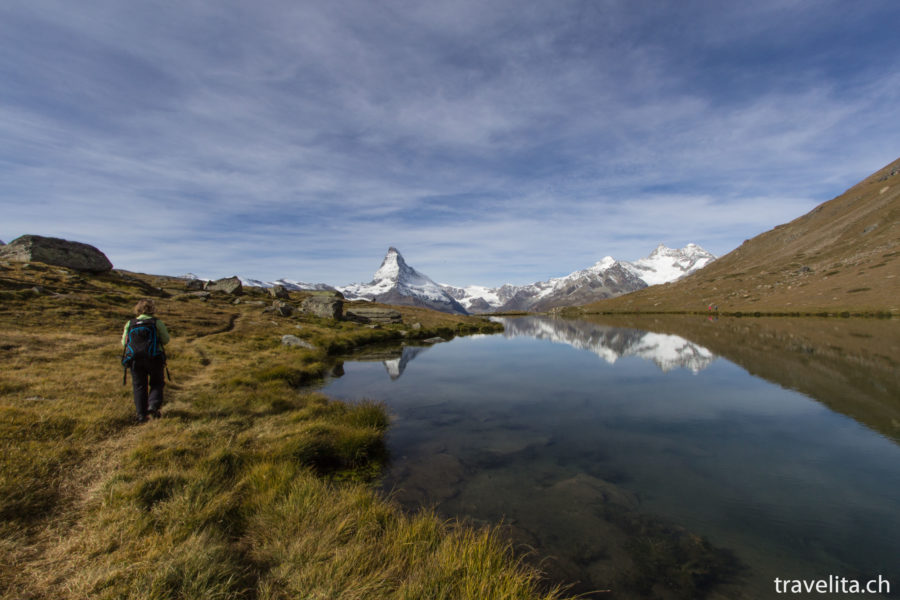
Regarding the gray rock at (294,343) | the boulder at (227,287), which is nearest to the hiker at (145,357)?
the gray rock at (294,343)

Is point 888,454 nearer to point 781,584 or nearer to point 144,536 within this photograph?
point 781,584

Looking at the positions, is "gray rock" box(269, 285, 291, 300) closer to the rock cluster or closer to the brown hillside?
the rock cluster

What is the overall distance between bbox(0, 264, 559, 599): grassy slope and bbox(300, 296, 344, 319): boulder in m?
44.7

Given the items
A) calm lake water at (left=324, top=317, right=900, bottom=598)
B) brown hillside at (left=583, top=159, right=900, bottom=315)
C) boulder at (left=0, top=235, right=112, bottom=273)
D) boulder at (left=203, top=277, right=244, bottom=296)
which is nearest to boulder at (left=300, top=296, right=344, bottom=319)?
boulder at (left=203, top=277, right=244, bottom=296)

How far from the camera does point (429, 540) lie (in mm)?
7562

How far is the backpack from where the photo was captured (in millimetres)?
13164

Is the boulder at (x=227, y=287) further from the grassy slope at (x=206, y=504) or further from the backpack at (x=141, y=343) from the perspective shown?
the backpack at (x=141, y=343)

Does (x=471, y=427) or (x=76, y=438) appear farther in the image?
(x=471, y=427)

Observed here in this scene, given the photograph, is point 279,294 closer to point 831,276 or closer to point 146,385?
point 146,385

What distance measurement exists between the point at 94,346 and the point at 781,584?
111 ft

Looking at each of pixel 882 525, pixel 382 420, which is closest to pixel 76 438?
pixel 382 420

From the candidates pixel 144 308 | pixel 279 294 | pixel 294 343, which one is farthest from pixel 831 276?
pixel 144 308

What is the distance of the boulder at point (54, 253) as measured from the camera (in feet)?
173

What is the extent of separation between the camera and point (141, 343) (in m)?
13.3
